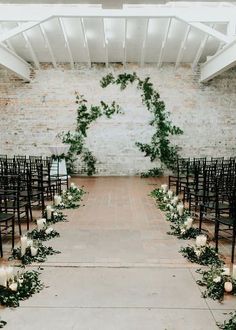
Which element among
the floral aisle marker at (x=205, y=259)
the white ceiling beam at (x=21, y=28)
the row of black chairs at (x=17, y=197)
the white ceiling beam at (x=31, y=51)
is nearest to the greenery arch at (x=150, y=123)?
the white ceiling beam at (x=31, y=51)

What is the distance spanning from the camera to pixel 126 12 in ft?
30.3

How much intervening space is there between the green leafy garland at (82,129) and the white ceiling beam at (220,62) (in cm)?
301

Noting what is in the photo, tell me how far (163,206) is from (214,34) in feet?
14.1

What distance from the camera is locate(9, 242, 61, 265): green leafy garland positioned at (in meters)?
4.90

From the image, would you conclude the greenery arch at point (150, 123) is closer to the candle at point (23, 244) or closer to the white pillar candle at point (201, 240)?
the white pillar candle at point (201, 240)

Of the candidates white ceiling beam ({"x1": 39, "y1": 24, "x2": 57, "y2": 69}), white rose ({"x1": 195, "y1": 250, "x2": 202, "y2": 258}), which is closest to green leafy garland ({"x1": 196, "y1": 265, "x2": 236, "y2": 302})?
white rose ({"x1": 195, "y1": 250, "x2": 202, "y2": 258})

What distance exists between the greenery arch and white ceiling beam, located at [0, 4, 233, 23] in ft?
11.7

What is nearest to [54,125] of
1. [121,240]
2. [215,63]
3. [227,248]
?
[215,63]

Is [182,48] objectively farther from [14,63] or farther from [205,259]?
[205,259]

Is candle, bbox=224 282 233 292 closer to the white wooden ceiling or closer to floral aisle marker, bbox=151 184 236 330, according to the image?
floral aisle marker, bbox=151 184 236 330

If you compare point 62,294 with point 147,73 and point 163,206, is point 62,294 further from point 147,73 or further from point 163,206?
point 147,73

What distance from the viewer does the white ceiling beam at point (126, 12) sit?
909cm

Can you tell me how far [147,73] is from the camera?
12.7m

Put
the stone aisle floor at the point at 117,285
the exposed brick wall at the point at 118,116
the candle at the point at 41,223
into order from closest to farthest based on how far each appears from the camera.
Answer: the stone aisle floor at the point at 117,285 → the candle at the point at 41,223 → the exposed brick wall at the point at 118,116
